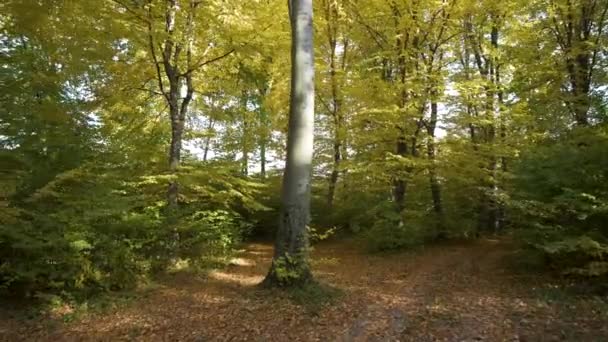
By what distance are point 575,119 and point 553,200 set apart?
4416 millimetres

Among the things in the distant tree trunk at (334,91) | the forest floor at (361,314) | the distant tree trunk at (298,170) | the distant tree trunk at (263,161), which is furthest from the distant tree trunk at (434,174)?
the distant tree trunk at (263,161)

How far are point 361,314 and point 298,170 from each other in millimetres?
2425

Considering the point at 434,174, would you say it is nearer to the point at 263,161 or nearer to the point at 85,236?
the point at 263,161

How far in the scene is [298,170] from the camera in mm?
6977

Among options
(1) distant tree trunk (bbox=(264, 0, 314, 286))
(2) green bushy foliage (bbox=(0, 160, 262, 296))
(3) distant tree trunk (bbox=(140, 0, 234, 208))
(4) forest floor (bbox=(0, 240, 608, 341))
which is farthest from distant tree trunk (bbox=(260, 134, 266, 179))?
(1) distant tree trunk (bbox=(264, 0, 314, 286))

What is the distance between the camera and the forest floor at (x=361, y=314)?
206 inches

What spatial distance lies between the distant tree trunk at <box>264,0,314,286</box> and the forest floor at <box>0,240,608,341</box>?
0.45 meters

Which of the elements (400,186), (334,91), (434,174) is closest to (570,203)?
(434,174)

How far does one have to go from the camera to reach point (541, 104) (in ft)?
38.2

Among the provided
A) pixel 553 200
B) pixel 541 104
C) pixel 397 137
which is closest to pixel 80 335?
pixel 553 200

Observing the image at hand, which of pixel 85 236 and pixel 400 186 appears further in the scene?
pixel 400 186

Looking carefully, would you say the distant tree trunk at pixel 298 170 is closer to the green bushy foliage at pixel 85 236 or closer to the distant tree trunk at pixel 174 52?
the green bushy foliage at pixel 85 236

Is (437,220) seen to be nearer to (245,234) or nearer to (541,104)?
(541,104)

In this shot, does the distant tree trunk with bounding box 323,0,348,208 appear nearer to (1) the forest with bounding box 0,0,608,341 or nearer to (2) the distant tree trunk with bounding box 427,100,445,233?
(1) the forest with bounding box 0,0,608,341
